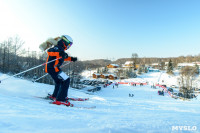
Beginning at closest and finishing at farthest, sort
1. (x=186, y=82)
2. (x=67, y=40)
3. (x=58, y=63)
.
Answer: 1. (x=58, y=63)
2. (x=67, y=40)
3. (x=186, y=82)

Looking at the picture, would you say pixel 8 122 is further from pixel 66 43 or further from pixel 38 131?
pixel 66 43

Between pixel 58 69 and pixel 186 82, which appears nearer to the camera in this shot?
pixel 58 69

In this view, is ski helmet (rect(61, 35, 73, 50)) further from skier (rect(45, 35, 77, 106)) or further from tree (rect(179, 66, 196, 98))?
tree (rect(179, 66, 196, 98))

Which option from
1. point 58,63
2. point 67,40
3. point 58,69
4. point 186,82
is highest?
point 67,40

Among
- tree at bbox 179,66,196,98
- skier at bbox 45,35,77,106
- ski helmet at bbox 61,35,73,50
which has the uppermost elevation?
ski helmet at bbox 61,35,73,50

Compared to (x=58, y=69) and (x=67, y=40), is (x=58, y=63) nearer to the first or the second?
(x=58, y=69)

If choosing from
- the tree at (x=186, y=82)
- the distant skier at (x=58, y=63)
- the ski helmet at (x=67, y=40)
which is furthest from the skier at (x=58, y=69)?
the tree at (x=186, y=82)

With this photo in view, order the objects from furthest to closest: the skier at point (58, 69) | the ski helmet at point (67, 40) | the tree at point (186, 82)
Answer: the tree at point (186, 82) < the ski helmet at point (67, 40) < the skier at point (58, 69)

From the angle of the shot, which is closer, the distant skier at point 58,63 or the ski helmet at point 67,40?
the distant skier at point 58,63

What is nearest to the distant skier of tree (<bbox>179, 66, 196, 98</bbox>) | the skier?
the skier

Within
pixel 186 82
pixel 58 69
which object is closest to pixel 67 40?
pixel 58 69

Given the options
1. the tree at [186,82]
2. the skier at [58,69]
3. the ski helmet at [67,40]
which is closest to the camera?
the skier at [58,69]

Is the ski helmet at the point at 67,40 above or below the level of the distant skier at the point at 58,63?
above

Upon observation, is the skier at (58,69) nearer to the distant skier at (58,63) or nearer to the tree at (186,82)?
the distant skier at (58,63)
